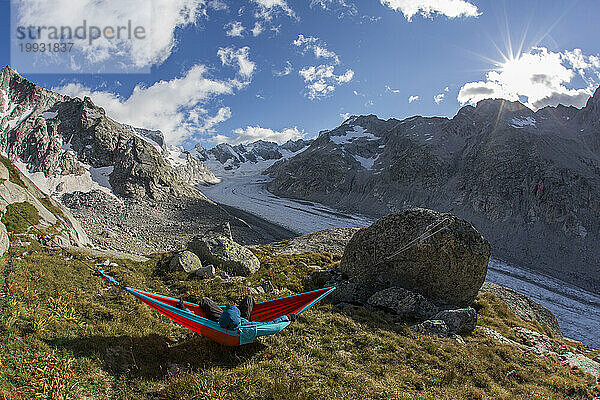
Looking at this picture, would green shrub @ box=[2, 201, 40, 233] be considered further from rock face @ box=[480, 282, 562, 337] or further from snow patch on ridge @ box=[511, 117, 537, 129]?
snow patch on ridge @ box=[511, 117, 537, 129]

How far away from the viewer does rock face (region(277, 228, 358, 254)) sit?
35888 mm

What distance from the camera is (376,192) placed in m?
107

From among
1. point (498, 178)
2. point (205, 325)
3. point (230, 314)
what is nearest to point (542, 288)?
point (498, 178)

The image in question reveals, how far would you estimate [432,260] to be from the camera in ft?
49.9

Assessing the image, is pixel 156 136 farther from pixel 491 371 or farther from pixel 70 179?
pixel 491 371

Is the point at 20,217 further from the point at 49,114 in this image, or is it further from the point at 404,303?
the point at 49,114

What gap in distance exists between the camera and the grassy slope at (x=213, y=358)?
620cm

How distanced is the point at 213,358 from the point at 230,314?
1.22 meters

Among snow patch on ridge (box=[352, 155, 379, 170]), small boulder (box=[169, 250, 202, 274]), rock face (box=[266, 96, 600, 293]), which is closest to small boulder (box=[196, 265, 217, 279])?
small boulder (box=[169, 250, 202, 274])

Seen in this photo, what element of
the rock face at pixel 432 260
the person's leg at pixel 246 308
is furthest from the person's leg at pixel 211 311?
the rock face at pixel 432 260

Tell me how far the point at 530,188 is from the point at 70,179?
109m

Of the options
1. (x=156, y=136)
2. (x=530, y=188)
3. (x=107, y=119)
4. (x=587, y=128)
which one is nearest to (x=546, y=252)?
(x=530, y=188)

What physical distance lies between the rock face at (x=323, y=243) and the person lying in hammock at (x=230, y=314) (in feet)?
81.5

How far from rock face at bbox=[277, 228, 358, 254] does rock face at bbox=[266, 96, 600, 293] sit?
40059mm
